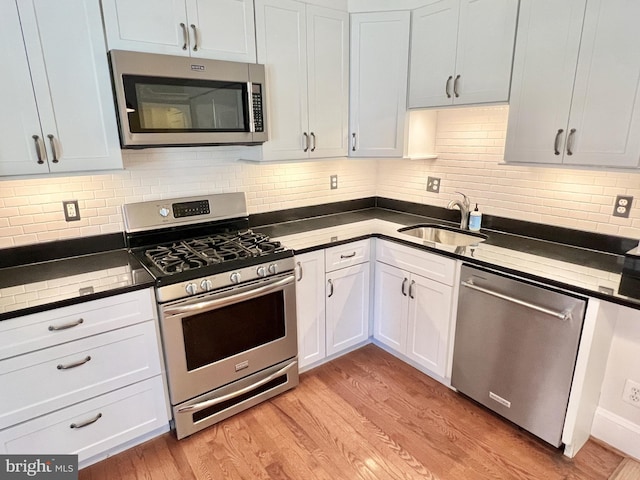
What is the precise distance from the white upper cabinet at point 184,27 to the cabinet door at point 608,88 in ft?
5.37

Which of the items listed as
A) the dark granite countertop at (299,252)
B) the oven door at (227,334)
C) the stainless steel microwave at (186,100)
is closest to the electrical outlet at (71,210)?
the dark granite countertop at (299,252)

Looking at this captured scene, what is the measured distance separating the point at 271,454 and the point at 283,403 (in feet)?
1.25

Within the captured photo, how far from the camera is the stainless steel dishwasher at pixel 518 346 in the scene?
1778mm

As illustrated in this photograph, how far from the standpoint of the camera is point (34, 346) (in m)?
1.60

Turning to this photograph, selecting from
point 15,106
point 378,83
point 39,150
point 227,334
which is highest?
point 378,83

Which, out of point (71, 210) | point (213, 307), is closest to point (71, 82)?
point (71, 210)

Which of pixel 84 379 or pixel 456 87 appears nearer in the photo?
pixel 84 379

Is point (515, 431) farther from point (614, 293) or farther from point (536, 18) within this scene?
point (536, 18)

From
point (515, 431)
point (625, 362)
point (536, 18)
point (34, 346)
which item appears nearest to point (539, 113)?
point (536, 18)

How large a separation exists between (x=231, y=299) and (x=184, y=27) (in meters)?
1.37

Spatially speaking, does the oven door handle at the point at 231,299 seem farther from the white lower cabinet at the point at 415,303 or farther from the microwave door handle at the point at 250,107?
the microwave door handle at the point at 250,107

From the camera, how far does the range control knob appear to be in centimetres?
185

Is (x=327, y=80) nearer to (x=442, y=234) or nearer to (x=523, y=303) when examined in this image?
(x=442, y=234)

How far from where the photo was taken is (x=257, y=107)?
219 centimetres
